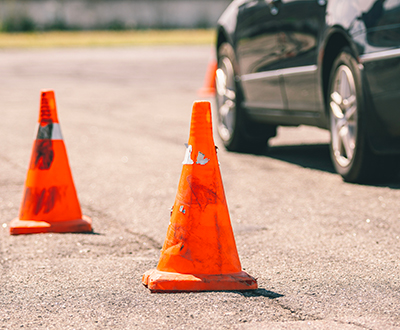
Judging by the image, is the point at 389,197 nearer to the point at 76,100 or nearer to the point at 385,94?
the point at 385,94

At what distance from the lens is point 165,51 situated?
29.4 metres

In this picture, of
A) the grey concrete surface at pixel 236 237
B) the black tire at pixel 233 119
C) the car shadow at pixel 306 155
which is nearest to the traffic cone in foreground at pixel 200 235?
the grey concrete surface at pixel 236 237

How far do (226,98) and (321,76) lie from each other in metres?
1.92

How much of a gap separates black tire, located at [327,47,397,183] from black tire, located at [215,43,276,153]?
5.21 ft

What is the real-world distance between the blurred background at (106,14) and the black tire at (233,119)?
142ft

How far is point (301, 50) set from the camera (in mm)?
6297

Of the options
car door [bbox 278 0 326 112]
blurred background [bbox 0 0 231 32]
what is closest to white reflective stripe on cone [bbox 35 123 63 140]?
car door [bbox 278 0 326 112]

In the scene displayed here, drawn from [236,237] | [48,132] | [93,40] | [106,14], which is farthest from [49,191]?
[106,14]

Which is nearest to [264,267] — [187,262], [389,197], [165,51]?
[187,262]

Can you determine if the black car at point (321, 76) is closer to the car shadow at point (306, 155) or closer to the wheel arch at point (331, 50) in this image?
the wheel arch at point (331, 50)

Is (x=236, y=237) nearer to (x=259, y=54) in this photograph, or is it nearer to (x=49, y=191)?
(x=49, y=191)

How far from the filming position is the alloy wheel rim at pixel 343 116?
18.8ft

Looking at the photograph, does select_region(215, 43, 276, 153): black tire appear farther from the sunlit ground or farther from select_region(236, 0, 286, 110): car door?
the sunlit ground

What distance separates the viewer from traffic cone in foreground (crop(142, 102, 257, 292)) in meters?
3.44
